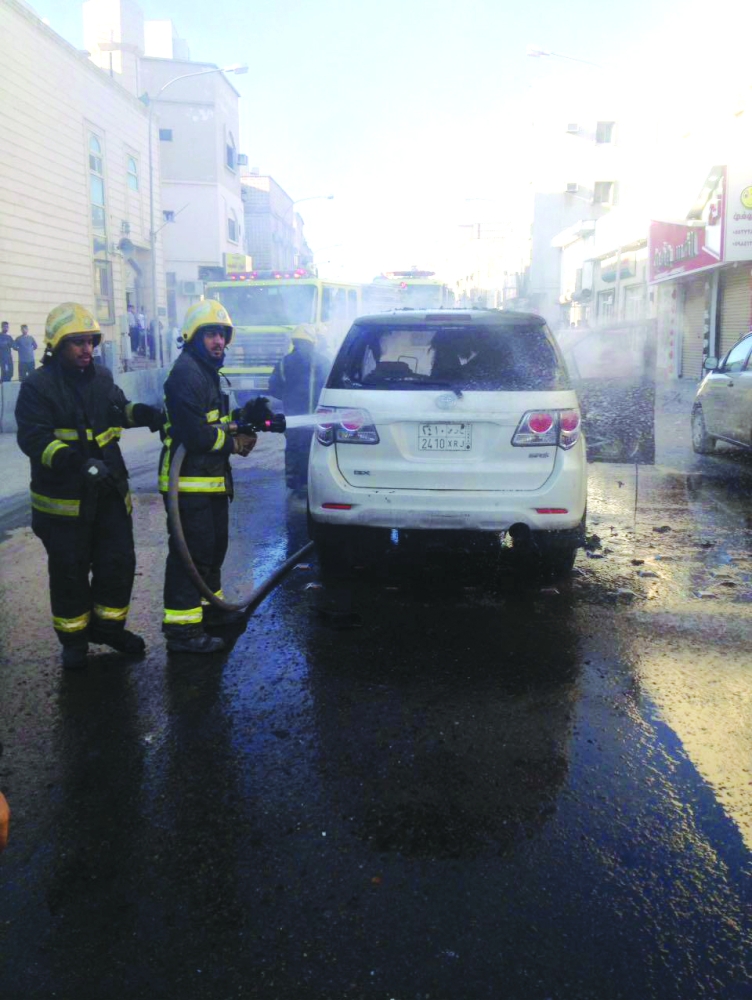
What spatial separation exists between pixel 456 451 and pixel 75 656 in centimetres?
236

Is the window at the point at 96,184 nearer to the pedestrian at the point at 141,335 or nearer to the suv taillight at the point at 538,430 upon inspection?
the pedestrian at the point at 141,335

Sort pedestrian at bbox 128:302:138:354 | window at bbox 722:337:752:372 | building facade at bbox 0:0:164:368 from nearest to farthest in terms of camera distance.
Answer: window at bbox 722:337:752:372 < building facade at bbox 0:0:164:368 < pedestrian at bbox 128:302:138:354

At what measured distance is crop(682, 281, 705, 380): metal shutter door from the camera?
24.3 metres

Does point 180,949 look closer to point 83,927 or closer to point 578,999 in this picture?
point 83,927

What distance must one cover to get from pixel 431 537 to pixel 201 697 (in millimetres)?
1825

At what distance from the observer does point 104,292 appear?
88.6 feet

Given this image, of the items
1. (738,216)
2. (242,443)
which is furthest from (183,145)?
(242,443)

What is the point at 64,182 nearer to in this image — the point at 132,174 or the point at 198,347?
the point at 132,174

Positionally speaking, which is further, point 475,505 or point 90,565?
point 475,505

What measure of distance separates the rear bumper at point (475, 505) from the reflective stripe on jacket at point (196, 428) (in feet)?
3.10

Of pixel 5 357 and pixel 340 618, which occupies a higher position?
pixel 5 357

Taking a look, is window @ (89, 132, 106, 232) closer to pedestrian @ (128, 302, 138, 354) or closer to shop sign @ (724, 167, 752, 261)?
pedestrian @ (128, 302, 138, 354)

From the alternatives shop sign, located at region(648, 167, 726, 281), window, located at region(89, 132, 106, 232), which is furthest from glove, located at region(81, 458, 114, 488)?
window, located at region(89, 132, 106, 232)

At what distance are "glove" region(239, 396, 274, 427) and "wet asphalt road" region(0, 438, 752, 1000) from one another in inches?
45.2
